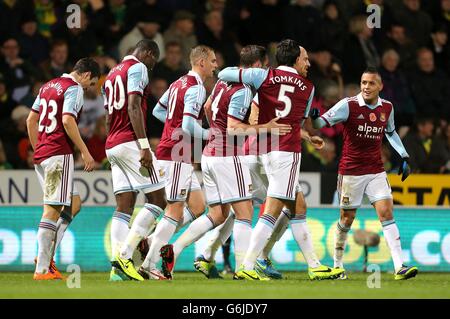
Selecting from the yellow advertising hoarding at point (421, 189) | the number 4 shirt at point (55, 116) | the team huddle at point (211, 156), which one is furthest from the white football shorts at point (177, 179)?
the yellow advertising hoarding at point (421, 189)

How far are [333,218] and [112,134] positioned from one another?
3839 millimetres

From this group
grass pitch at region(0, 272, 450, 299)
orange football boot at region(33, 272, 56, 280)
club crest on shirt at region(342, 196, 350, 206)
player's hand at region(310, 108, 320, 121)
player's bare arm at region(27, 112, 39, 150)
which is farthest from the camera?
club crest on shirt at region(342, 196, 350, 206)

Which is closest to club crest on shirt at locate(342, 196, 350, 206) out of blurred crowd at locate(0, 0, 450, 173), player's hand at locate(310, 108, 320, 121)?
player's hand at locate(310, 108, 320, 121)

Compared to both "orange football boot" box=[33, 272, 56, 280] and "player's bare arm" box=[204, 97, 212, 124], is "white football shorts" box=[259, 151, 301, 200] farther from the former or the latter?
"orange football boot" box=[33, 272, 56, 280]

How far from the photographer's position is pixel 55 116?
11617 mm

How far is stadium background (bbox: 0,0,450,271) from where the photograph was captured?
14000mm

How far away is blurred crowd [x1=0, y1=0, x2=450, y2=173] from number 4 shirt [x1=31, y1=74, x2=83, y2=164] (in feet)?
13.4

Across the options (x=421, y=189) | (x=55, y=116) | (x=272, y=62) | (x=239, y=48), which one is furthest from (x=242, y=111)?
(x=239, y=48)

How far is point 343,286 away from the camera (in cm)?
1066

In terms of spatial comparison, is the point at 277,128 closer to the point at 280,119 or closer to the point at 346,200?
the point at 280,119

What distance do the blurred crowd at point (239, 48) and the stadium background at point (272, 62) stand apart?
21 millimetres

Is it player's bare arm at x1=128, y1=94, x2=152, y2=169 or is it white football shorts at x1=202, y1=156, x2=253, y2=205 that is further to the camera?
white football shorts at x1=202, y1=156, x2=253, y2=205

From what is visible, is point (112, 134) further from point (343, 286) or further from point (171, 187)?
point (343, 286)
